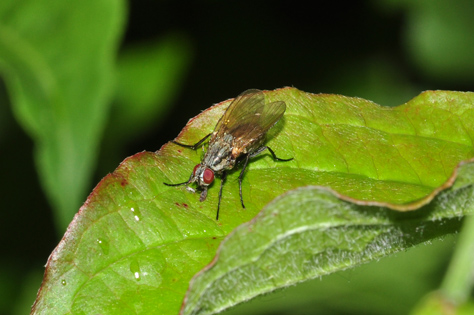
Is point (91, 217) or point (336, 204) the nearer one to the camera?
point (336, 204)

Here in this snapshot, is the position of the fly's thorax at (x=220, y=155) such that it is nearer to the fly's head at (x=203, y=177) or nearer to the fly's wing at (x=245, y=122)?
the fly's wing at (x=245, y=122)

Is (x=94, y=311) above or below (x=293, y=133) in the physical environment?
below

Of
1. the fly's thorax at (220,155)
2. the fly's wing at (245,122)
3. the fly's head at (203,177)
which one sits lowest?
the fly's thorax at (220,155)

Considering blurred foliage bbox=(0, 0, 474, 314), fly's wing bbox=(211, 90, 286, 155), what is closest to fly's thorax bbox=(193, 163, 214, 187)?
fly's wing bbox=(211, 90, 286, 155)

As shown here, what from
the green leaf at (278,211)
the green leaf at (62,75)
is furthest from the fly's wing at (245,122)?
the green leaf at (62,75)

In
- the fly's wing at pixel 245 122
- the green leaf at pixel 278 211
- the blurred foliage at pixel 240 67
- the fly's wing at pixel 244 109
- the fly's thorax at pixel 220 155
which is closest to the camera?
the green leaf at pixel 278 211

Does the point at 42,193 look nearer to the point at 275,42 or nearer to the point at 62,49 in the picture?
the point at 62,49

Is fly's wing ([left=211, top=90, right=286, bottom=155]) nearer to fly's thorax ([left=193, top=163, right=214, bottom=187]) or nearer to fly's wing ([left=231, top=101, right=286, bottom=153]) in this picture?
fly's wing ([left=231, top=101, right=286, bottom=153])

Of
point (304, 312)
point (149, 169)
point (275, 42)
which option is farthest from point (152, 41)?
point (149, 169)
